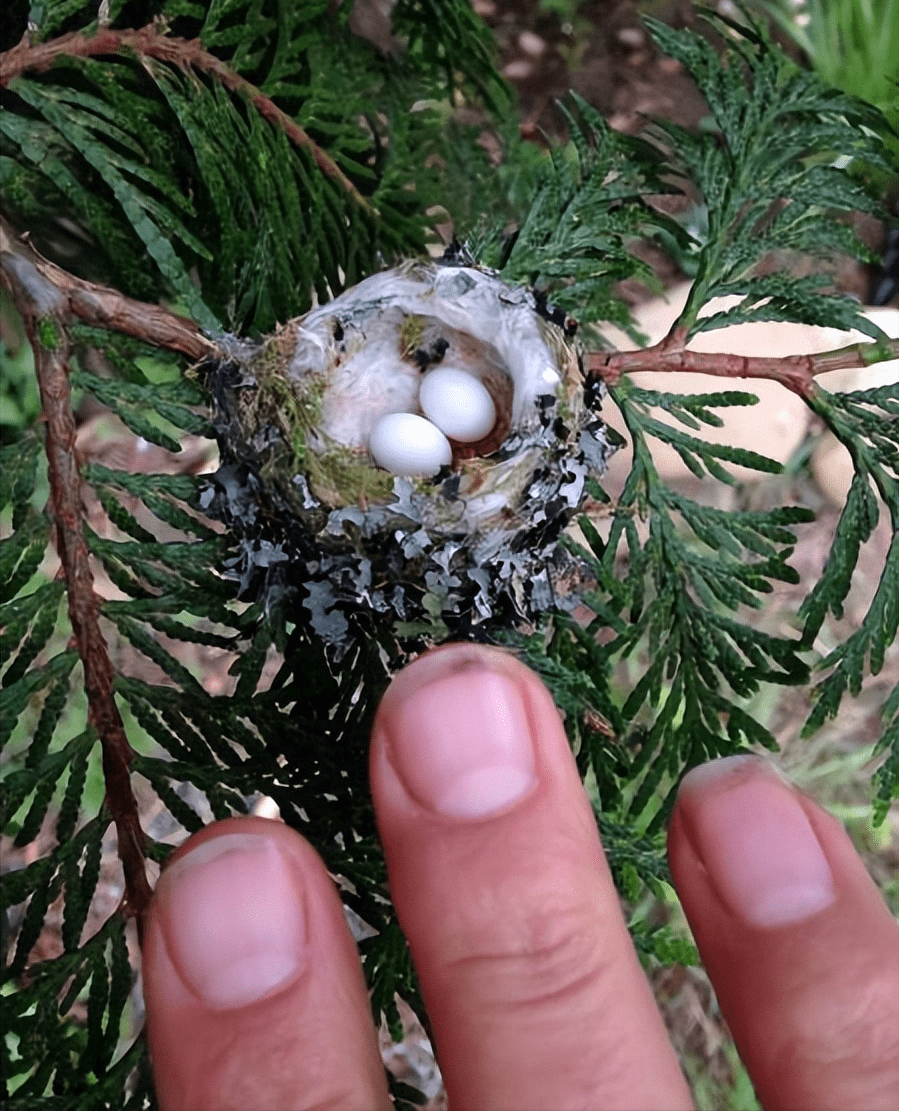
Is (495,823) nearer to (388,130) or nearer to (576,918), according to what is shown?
(576,918)

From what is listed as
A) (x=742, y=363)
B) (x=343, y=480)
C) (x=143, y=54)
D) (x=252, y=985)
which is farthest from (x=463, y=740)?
(x=143, y=54)

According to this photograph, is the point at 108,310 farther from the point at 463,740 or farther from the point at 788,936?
the point at 788,936

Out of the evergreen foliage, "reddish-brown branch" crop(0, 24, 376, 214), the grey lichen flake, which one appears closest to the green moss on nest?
the grey lichen flake

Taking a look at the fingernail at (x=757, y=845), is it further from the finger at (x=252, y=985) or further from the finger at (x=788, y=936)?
the finger at (x=252, y=985)

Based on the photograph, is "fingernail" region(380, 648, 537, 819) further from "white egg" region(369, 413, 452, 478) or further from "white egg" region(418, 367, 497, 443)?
"white egg" region(418, 367, 497, 443)

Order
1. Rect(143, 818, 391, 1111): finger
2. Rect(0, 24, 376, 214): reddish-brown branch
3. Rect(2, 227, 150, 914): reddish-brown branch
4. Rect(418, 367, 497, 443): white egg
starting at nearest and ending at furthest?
1. Rect(143, 818, 391, 1111): finger
2. Rect(2, 227, 150, 914): reddish-brown branch
3. Rect(0, 24, 376, 214): reddish-brown branch
4. Rect(418, 367, 497, 443): white egg

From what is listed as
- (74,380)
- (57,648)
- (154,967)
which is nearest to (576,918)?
(154,967)

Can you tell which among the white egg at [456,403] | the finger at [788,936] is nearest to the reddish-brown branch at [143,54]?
the white egg at [456,403]
